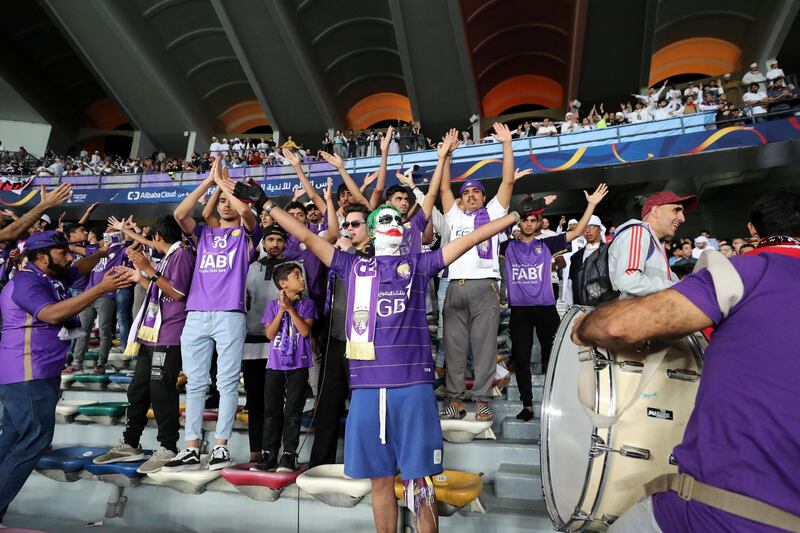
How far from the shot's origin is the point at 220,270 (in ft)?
12.3

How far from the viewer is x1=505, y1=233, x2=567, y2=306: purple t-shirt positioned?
4.36 meters

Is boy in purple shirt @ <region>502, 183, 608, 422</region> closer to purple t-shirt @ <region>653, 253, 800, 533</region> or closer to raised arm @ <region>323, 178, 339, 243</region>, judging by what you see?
raised arm @ <region>323, 178, 339, 243</region>

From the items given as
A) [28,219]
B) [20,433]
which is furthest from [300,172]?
[20,433]

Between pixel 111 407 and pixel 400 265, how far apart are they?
349 centimetres

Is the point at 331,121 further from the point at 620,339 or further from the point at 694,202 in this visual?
the point at 620,339

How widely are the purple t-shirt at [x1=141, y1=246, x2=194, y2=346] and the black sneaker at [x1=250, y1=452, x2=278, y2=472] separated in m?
1.13

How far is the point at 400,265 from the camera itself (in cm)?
272

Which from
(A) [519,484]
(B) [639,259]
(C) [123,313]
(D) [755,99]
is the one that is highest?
(D) [755,99]

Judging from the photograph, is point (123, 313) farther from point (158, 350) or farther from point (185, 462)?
point (185, 462)

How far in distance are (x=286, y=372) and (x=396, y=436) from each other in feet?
4.48

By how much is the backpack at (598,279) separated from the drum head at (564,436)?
1137 mm

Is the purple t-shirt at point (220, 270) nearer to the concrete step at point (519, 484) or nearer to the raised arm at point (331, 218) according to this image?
the raised arm at point (331, 218)

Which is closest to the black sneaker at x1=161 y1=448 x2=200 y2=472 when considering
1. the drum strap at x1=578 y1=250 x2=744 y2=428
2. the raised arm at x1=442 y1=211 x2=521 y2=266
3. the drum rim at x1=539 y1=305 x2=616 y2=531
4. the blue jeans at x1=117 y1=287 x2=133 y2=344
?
the raised arm at x1=442 y1=211 x2=521 y2=266

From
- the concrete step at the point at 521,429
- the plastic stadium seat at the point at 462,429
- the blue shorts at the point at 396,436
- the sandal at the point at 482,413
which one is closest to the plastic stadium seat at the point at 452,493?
the blue shorts at the point at 396,436
